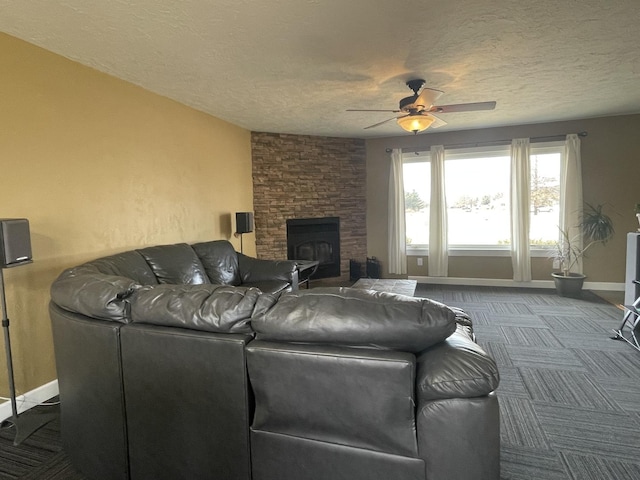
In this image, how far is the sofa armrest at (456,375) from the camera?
3.60 ft

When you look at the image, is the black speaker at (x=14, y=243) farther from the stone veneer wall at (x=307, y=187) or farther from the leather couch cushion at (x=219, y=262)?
the stone veneer wall at (x=307, y=187)

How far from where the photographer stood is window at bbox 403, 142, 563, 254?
17.0ft

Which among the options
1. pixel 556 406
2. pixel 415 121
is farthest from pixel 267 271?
pixel 556 406

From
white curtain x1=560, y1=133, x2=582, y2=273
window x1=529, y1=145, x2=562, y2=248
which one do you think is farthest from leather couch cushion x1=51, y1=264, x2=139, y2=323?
white curtain x1=560, y1=133, x2=582, y2=273

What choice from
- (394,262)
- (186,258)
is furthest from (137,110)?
(394,262)

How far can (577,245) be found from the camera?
16.4 ft

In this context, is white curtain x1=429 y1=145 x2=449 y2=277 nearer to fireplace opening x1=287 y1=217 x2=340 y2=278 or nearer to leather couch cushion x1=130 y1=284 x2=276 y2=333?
fireplace opening x1=287 y1=217 x2=340 y2=278

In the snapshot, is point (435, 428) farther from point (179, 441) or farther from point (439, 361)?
point (179, 441)

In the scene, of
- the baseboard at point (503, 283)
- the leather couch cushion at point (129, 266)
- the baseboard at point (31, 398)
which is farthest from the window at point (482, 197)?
the baseboard at point (31, 398)

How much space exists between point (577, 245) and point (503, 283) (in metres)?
1.09

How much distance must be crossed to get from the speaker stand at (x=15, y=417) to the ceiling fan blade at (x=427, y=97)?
3.19 meters

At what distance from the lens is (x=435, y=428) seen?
111cm

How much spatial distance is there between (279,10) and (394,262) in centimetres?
445

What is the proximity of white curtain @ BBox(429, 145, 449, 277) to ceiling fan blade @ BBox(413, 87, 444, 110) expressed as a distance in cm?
241
